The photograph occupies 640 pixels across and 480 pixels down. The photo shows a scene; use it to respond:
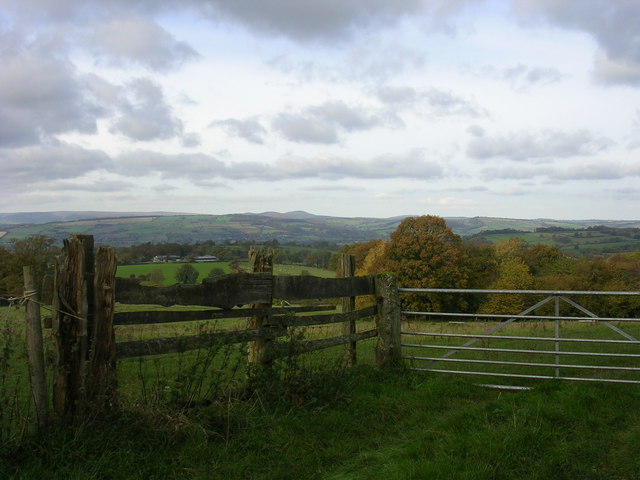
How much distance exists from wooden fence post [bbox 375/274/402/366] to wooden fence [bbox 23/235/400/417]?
120cm

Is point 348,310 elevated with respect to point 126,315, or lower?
lower

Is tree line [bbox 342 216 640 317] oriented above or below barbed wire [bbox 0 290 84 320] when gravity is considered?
below

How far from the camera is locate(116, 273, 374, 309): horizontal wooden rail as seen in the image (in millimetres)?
5301

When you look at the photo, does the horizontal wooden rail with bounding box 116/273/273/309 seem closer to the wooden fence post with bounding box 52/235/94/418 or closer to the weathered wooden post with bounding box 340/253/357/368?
the wooden fence post with bounding box 52/235/94/418

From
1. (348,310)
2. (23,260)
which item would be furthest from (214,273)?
(348,310)

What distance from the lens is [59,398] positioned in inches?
184

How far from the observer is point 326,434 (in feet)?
18.1

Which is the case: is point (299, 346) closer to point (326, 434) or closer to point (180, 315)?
point (326, 434)

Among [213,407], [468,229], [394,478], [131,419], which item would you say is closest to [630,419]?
[394,478]

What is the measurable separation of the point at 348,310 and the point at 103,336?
160 inches

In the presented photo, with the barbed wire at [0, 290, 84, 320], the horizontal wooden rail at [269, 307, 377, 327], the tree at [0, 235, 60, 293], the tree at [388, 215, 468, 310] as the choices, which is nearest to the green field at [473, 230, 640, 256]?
the tree at [388, 215, 468, 310]

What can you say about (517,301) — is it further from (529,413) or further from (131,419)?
(131,419)

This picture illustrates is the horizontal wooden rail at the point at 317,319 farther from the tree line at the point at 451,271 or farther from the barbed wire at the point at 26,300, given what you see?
the tree line at the point at 451,271

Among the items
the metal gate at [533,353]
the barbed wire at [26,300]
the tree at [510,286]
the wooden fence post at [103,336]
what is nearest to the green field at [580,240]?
the tree at [510,286]
